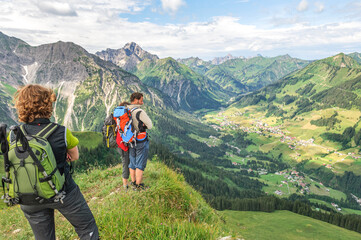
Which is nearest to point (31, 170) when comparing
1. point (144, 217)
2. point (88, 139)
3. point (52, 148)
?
point (52, 148)

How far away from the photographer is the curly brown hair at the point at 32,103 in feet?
13.9

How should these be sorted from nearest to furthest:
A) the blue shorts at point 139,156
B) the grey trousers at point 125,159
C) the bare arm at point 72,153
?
the bare arm at point 72,153, the blue shorts at point 139,156, the grey trousers at point 125,159

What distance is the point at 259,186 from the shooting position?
171375mm

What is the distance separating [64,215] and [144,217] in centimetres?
228

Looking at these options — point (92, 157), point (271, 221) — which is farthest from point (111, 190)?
point (92, 157)

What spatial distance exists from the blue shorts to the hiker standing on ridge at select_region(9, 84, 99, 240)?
4.06 metres

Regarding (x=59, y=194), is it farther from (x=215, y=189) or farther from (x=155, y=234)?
(x=215, y=189)

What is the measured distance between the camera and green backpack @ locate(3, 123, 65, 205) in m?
3.82

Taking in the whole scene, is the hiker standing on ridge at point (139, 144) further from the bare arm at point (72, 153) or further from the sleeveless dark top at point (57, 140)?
the sleeveless dark top at point (57, 140)

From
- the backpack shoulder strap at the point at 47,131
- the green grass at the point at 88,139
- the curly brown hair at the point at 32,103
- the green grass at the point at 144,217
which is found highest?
the curly brown hair at the point at 32,103

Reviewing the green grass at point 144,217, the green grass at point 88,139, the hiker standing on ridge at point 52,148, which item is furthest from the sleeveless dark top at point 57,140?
the green grass at point 88,139

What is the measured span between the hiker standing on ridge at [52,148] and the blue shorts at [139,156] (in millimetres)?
4061

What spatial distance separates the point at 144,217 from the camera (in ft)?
19.7

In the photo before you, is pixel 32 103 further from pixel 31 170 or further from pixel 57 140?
pixel 31 170
